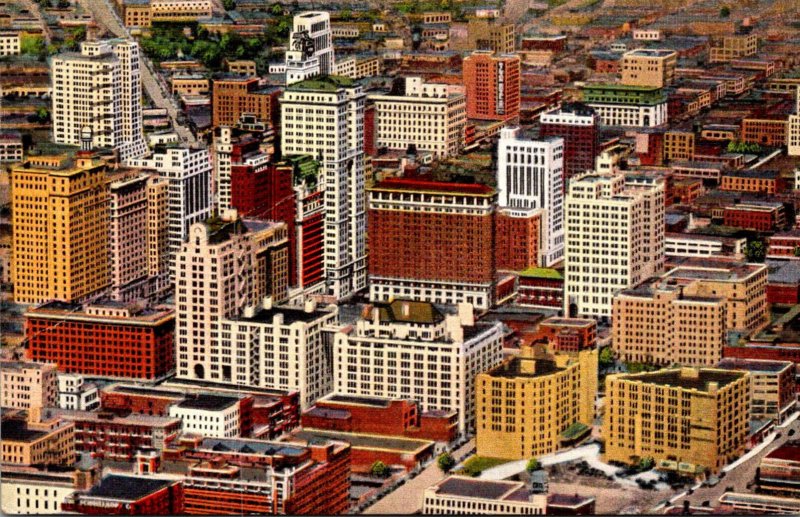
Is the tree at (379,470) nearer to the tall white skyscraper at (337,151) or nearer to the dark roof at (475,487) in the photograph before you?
the dark roof at (475,487)

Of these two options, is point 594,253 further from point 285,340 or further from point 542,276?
point 285,340

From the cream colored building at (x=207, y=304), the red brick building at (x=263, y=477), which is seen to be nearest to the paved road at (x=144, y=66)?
the cream colored building at (x=207, y=304)

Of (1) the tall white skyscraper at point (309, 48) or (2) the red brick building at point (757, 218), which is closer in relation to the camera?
(2) the red brick building at point (757, 218)

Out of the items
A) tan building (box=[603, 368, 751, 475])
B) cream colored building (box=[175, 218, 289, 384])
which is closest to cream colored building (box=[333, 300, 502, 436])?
cream colored building (box=[175, 218, 289, 384])

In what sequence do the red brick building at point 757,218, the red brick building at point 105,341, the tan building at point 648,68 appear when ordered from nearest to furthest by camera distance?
the red brick building at point 105,341 < the red brick building at point 757,218 < the tan building at point 648,68

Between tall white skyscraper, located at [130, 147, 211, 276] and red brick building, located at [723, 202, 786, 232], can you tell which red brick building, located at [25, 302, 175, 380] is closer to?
tall white skyscraper, located at [130, 147, 211, 276]
